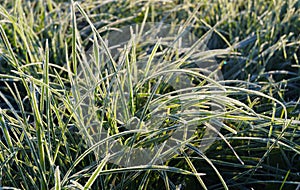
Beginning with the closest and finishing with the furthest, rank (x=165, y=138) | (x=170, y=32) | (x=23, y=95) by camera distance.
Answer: (x=165, y=138)
(x=23, y=95)
(x=170, y=32)

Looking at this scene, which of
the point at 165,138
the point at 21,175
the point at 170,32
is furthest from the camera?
the point at 170,32

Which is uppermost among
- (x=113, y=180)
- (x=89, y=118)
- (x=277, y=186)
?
(x=89, y=118)

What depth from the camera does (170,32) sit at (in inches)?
73.2

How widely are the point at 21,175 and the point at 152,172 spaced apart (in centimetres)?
32

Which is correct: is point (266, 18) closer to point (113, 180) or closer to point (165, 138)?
point (165, 138)

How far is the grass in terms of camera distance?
3.61 ft

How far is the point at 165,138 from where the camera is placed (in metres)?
1.22

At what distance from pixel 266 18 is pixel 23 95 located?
940mm

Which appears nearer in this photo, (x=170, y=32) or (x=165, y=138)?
Answer: (x=165, y=138)

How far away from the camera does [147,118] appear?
1.23 metres

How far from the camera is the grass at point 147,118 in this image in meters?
1.10

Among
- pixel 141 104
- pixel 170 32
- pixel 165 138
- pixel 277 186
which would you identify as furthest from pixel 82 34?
pixel 277 186

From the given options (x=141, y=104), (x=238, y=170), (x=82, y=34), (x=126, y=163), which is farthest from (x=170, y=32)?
(x=126, y=163)

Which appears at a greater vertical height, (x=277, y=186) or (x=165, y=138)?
(x=165, y=138)
